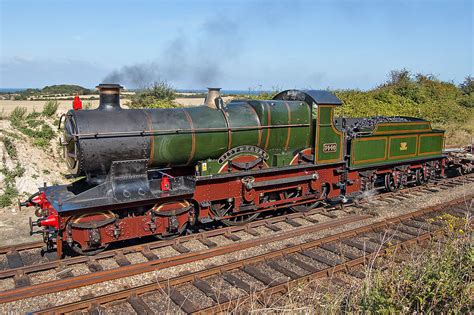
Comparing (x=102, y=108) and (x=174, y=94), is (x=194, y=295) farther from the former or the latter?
(x=174, y=94)

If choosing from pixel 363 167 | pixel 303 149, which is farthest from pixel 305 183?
pixel 363 167

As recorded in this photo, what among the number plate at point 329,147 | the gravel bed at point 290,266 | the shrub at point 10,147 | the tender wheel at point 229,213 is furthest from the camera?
the shrub at point 10,147

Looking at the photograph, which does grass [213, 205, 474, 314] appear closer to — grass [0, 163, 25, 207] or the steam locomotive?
the steam locomotive

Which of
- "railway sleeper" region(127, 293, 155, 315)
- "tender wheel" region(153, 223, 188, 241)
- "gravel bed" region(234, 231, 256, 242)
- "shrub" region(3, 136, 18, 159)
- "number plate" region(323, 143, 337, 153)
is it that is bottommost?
"railway sleeper" region(127, 293, 155, 315)

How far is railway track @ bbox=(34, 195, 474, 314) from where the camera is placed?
5750mm

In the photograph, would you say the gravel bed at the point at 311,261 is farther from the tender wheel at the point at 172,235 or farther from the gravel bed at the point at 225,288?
the tender wheel at the point at 172,235

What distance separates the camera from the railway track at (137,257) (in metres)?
6.43

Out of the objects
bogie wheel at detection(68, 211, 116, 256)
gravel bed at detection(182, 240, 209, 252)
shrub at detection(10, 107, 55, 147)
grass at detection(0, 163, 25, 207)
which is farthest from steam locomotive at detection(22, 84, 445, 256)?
shrub at detection(10, 107, 55, 147)

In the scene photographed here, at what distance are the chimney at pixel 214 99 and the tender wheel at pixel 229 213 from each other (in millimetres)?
2156

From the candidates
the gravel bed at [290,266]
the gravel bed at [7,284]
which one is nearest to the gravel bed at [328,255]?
the gravel bed at [290,266]

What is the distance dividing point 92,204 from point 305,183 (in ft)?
17.2

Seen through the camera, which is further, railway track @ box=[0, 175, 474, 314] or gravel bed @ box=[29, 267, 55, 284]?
gravel bed @ box=[29, 267, 55, 284]

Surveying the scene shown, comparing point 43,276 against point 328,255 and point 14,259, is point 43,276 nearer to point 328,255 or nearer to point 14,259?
point 14,259

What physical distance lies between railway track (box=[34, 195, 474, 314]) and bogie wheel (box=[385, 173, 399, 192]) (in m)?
3.48
